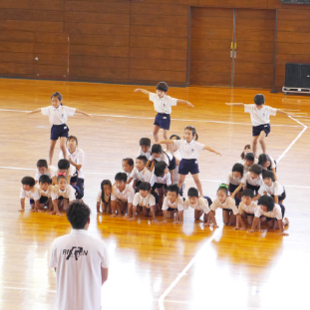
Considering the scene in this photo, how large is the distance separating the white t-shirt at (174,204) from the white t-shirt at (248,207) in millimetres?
828

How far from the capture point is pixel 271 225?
8.99 m

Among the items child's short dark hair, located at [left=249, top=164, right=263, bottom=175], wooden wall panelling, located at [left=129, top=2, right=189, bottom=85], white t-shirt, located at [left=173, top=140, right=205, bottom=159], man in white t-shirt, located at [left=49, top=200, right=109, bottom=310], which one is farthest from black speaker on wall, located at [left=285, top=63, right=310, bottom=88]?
man in white t-shirt, located at [left=49, top=200, right=109, bottom=310]

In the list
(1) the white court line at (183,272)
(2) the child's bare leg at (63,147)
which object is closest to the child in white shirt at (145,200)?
(1) the white court line at (183,272)

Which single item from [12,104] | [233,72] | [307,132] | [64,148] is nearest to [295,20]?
[233,72]

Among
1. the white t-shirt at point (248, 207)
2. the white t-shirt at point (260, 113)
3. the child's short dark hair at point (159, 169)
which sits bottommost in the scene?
the white t-shirt at point (248, 207)

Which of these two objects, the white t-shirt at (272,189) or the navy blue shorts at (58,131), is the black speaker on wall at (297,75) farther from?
the white t-shirt at (272,189)

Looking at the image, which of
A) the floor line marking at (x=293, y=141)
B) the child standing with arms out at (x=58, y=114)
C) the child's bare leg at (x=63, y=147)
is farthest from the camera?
the floor line marking at (x=293, y=141)

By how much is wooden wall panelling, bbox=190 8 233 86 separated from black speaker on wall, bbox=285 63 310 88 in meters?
2.29

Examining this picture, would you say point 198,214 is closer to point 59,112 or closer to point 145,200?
point 145,200

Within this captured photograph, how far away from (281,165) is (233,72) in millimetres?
11188

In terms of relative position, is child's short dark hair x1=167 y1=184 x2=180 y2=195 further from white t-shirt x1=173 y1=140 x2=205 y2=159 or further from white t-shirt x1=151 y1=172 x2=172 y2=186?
white t-shirt x1=173 y1=140 x2=205 y2=159

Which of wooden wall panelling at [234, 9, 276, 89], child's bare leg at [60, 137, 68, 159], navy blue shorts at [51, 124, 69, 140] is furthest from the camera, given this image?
wooden wall panelling at [234, 9, 276, 89]

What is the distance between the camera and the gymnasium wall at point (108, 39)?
22.5 m

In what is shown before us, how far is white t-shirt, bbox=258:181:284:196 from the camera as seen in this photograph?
9094 mm
